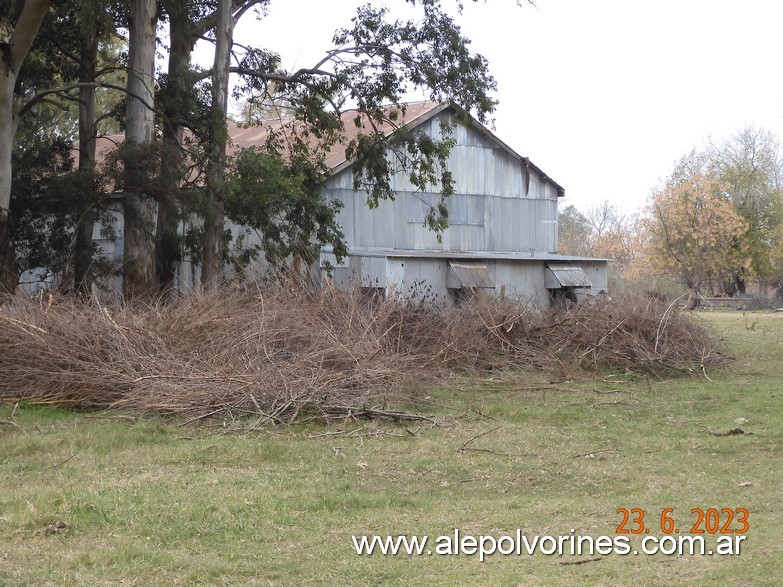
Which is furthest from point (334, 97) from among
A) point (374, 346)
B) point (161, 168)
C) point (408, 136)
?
point (374, 346)

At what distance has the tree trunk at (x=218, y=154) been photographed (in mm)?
18234

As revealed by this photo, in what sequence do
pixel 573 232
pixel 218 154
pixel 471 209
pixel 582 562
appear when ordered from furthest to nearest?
pixel 573 232, pixel 471 209, pixel 218 154, pixel 582 562

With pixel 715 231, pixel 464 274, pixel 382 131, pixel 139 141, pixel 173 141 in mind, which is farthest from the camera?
pixel 715 231

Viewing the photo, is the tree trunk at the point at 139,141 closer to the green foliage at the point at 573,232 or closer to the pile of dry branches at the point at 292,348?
the pile of dry branches at the point at 292,348

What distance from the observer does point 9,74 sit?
15.8 meters

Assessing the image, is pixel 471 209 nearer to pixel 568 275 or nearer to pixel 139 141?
pixel 568 275

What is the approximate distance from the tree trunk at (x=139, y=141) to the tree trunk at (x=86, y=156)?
31.6 inches

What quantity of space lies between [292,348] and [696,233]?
49.9 metres

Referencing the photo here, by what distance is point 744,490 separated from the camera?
7.00 m

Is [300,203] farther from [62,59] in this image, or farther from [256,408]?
[256,408]

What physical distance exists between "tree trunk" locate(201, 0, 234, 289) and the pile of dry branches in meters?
3.76

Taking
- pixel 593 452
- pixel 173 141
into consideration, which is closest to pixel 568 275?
pixel 173 141

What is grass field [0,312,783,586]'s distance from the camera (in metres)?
5.29

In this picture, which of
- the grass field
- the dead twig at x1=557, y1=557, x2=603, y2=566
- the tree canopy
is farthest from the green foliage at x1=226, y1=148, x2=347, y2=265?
the dead twig at x1=557, y1=557, x2=603, y2=566
